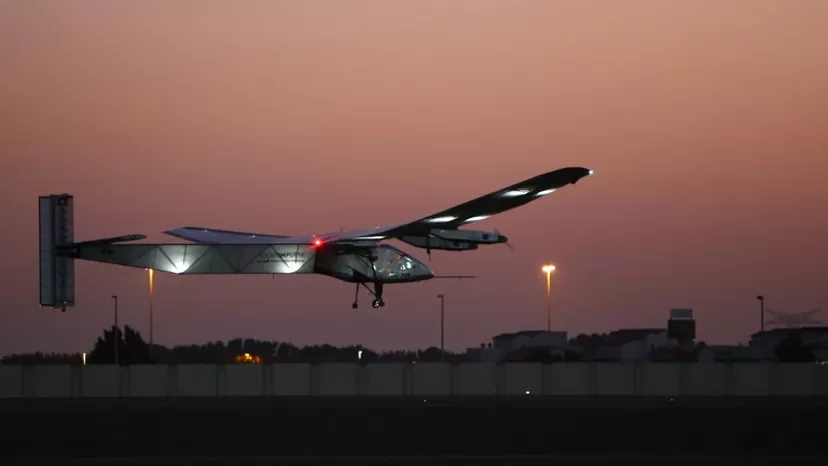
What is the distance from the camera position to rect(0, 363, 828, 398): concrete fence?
61719mm

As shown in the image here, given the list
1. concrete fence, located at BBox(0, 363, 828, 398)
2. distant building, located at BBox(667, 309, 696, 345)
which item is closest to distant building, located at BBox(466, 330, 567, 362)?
distant building, located at BBox(667, 309, 696, 345)

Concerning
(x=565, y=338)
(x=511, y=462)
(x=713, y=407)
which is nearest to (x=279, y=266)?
(x=713, y=407)

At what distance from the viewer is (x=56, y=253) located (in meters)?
61.8

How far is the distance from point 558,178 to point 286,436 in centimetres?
1632

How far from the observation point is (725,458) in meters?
35.8

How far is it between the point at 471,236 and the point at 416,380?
23.0 ft

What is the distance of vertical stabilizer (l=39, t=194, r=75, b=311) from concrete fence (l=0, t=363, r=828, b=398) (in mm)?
3165

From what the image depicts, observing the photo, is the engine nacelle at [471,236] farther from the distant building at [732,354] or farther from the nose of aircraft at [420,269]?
the distant building at [732,354]

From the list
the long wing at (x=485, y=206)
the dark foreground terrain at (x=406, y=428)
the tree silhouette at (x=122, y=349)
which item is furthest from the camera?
the tree silhouette at (x=122, y=349)

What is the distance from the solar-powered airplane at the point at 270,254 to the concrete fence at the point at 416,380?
3.33 meters

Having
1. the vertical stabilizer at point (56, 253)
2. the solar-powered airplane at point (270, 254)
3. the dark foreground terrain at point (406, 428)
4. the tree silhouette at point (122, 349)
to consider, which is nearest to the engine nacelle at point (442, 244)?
the solar-powered airplane at point (270, 254)

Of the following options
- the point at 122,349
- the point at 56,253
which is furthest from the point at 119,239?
the point at 122,349

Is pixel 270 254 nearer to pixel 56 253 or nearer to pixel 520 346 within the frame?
pixel 56 253

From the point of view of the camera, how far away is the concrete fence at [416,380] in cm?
6172
